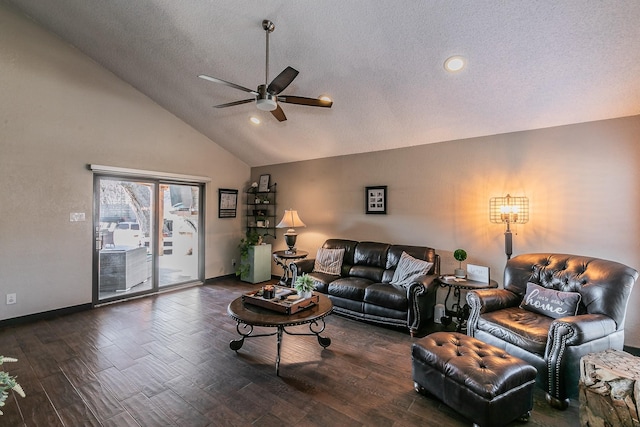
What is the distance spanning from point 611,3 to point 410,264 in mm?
3008

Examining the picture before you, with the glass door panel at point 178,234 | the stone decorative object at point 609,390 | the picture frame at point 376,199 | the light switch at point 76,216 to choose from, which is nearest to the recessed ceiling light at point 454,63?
the picture frame at point 376,199

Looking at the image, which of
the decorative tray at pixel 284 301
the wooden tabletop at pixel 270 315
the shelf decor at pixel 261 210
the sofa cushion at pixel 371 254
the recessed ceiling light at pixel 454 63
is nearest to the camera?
the wooden tabletop at pixel 270 315

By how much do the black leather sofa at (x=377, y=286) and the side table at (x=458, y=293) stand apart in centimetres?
17

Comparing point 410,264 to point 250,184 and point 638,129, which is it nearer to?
point 638,129

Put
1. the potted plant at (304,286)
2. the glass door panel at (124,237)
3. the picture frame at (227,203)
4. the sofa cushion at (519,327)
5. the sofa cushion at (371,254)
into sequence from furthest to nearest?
the picture frame at (227,203), the glass door panel at (124,237), the sofa cushion at (371,254), the potted plant at (304,286), the sofa cushion at (519,327)

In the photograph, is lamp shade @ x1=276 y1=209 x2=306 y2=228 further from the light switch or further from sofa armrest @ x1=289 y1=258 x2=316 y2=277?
the light switch

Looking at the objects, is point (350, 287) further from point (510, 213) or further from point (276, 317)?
point (510, 213)

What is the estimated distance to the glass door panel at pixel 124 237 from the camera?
455 cm

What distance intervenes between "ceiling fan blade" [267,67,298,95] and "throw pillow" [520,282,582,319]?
123 inches

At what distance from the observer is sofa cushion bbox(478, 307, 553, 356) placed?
2402 mm

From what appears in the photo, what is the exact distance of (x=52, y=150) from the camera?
13.1 feet

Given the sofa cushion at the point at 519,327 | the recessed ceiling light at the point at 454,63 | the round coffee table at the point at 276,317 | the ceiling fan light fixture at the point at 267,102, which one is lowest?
the sofa cushion at the point at 519,327

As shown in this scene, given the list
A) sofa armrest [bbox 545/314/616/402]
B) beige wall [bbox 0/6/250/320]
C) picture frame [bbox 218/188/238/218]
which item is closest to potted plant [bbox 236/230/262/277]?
picture frame [bbox 218/188/238/218]

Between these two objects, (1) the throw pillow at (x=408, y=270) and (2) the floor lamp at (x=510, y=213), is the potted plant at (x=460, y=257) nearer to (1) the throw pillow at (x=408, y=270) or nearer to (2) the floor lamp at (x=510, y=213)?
(1) the throw pillow at (x=408, y=270)
